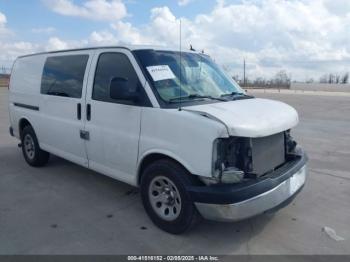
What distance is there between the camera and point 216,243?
3738 millimetres

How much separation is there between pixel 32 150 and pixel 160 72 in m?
3.58

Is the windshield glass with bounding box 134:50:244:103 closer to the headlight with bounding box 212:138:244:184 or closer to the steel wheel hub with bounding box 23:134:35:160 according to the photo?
the headlight with bounding box 212:138:244:184

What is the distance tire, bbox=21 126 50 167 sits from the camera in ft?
20.7

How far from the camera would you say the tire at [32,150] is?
632 centimetres

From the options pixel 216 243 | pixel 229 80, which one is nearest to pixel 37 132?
pixel 229 80

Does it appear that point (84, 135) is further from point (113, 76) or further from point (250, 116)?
point (250, 116)

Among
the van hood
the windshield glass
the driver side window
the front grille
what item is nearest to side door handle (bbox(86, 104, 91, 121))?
the driver side window

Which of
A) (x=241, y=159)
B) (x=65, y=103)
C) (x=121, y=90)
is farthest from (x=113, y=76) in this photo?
(x=241, y=159)

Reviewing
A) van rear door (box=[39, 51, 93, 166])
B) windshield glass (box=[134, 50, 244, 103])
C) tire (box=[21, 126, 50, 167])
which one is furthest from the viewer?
tire (box=[21, 126, 50, 167])

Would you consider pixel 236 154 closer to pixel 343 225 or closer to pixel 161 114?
pixel 161 114

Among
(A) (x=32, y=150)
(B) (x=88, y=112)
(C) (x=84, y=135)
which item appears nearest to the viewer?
(B) (x=88, y=112)

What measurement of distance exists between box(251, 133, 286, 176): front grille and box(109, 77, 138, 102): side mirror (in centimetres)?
147

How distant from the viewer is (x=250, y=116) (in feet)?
11.9

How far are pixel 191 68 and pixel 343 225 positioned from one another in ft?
8.88
